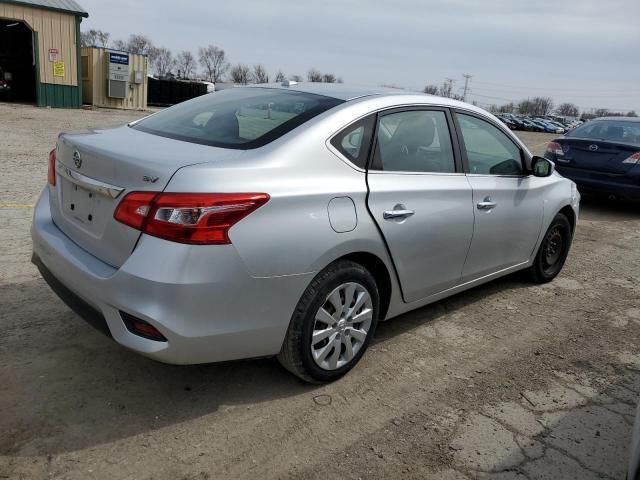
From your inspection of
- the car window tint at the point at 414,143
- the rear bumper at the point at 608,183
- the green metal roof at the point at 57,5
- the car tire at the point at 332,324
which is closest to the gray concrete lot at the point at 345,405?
the car tire at the point at 332,324

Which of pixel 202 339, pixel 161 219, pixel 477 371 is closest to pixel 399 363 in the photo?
pixel 477 371

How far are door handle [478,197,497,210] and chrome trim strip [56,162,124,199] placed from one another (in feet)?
7.80

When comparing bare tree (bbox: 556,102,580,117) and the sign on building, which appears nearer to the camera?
the sign on building

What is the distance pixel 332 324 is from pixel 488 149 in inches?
77.7

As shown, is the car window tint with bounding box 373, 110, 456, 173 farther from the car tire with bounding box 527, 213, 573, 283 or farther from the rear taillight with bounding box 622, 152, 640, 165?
the rear taillight with bounding box 622, 152, 640, 165

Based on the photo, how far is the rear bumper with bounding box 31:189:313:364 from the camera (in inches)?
92.2

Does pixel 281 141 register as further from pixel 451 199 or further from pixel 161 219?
pixel 451 199

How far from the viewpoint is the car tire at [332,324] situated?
277cm

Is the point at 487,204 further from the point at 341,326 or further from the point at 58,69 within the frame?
the point at 58,69

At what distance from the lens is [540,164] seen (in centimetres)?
434

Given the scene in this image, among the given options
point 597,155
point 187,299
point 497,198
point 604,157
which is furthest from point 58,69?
point 187,299

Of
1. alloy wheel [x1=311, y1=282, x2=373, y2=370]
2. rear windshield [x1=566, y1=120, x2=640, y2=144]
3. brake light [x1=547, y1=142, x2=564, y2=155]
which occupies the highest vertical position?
rear windshield [x1=566, y1=120, x2=640, y2=144]

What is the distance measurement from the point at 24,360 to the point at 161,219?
1.45m

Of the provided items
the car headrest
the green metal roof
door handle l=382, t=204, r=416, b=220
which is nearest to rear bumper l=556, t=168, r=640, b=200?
the car headrest
